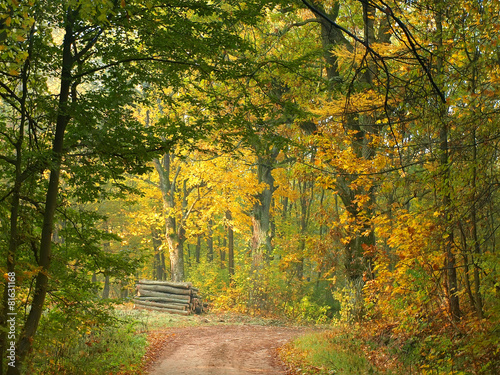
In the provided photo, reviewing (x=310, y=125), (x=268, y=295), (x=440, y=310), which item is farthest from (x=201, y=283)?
(x=440, y=310)

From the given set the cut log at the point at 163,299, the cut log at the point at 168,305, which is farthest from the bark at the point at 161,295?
the cut log at the point at 168,305

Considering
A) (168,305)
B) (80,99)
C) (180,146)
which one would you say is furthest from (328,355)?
(168,305)

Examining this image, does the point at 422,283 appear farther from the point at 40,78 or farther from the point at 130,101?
the point at 40,78

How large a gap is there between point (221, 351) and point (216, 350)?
0.17 m

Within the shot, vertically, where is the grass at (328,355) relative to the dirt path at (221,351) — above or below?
above

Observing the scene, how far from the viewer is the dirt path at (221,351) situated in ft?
30.3

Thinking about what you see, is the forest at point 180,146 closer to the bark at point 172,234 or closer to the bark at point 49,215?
the bark at point 49,215

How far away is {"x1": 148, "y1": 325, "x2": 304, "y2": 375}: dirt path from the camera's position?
9249mm

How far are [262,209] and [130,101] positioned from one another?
1504 centimetres

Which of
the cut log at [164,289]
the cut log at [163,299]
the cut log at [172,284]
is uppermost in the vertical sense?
the cut log at [172,284]

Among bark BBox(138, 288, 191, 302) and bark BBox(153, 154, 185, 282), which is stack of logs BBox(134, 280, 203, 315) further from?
bark BBox(153, 154, 185, 282)

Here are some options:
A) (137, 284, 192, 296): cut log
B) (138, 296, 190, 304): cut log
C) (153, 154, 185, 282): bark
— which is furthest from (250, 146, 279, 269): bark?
(153, 154, 185, 282): bark

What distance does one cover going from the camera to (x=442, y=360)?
676cm

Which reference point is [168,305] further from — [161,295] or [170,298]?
[161,295]
